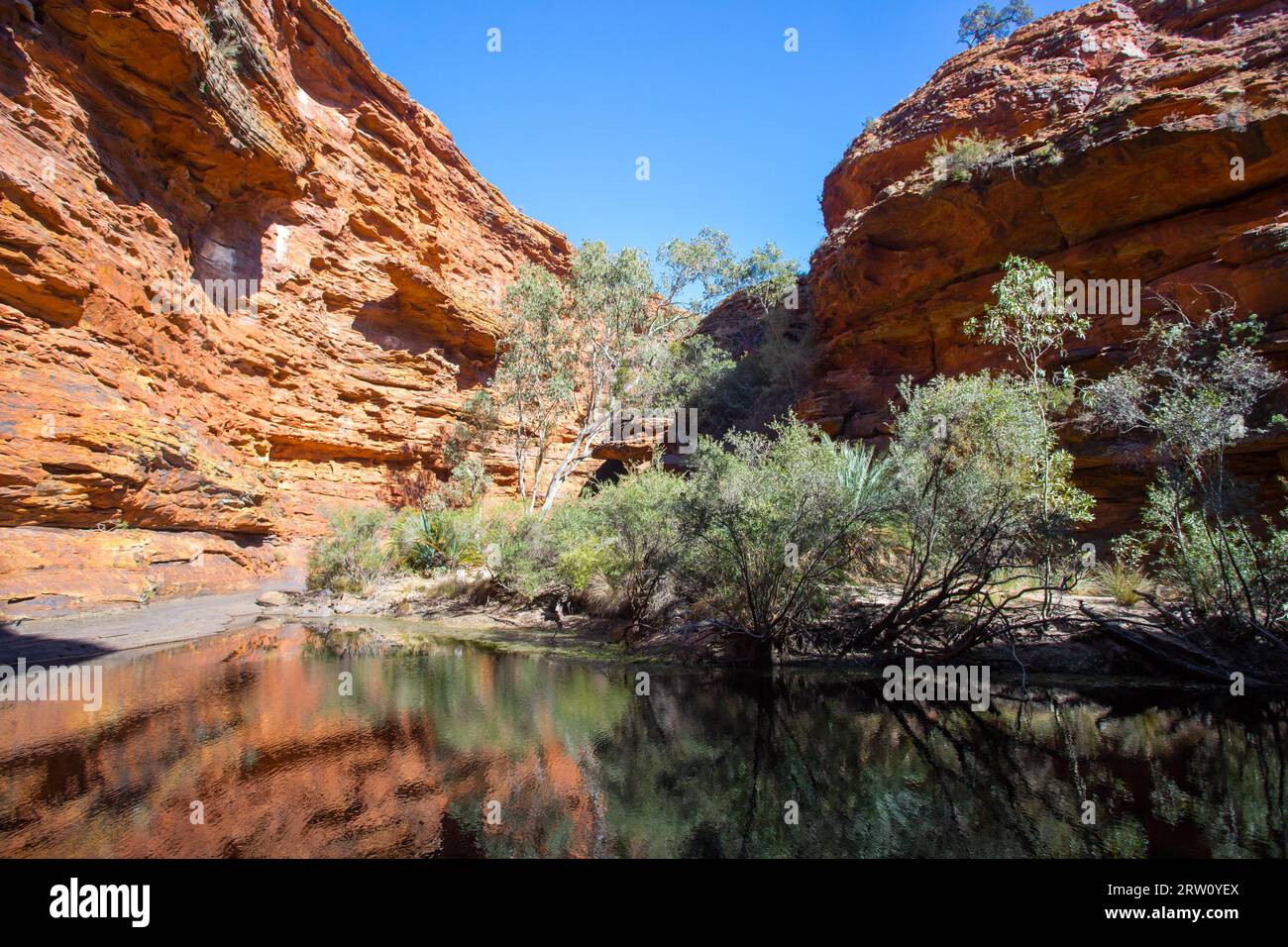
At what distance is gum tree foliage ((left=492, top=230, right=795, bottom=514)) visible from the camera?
74.5 feet

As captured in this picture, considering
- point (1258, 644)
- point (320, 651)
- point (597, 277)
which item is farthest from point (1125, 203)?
point (320, 651)

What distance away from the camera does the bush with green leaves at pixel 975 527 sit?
8.14 m

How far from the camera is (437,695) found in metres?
7.00

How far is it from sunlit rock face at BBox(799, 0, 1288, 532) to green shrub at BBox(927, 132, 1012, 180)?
289 millimetres

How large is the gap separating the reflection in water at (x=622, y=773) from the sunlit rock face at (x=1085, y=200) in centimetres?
1015

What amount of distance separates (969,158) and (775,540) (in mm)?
15379

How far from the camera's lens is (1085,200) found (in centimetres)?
1552

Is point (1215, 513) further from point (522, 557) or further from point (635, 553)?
point (522, 557)

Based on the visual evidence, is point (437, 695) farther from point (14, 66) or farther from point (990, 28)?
point (990, 28)
